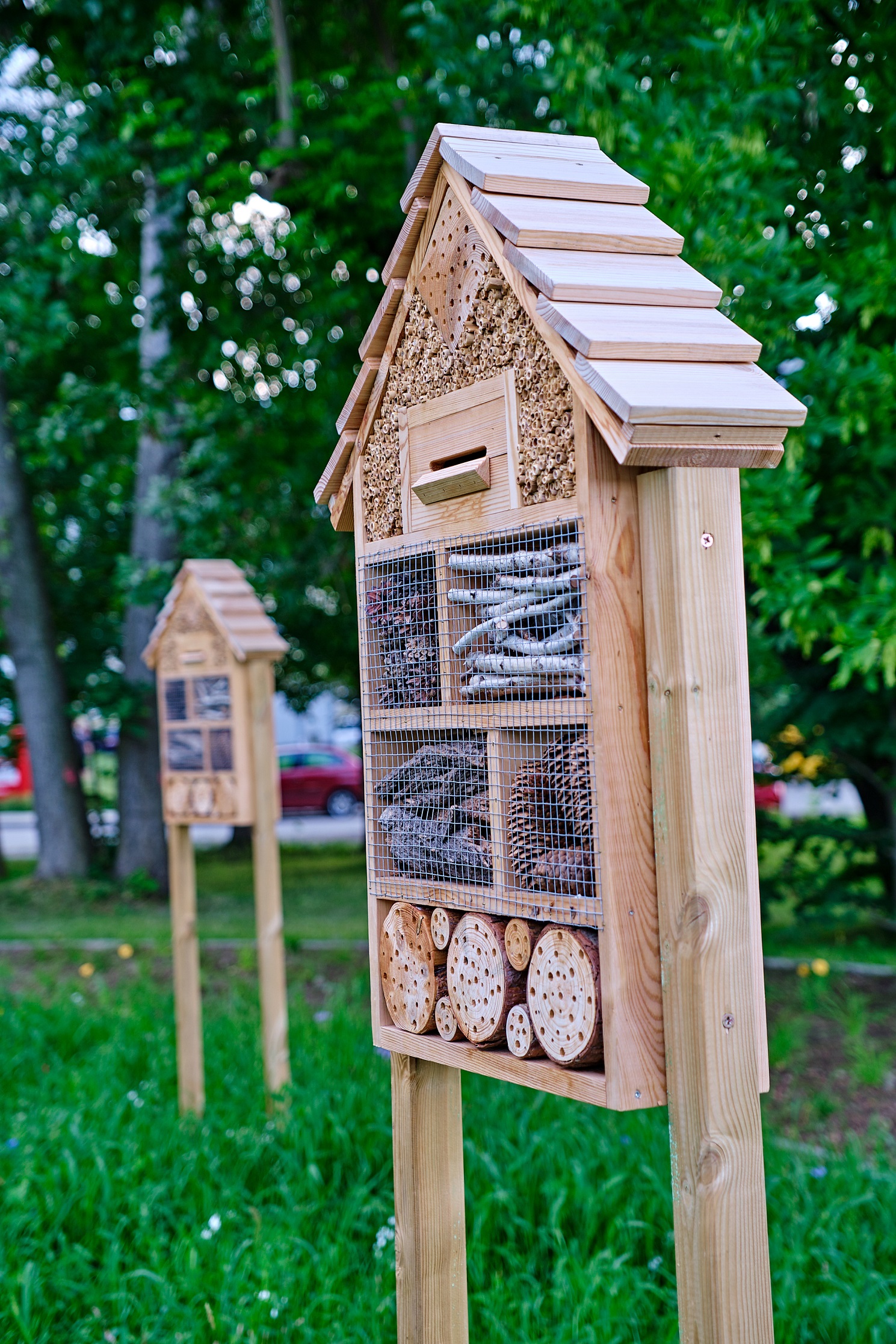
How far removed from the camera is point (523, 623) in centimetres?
206

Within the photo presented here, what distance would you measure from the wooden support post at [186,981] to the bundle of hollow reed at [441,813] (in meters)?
2.64

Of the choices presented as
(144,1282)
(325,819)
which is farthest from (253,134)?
(325,819)

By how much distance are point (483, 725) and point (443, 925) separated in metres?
0.41

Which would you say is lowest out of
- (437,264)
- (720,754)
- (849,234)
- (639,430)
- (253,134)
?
(720,754)

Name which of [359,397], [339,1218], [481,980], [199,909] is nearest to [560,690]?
[481,980]

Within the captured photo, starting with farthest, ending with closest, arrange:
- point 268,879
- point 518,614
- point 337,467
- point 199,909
→ point 199,909, point 268,879, point 337,467, point 518,614

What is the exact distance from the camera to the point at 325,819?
2339 centimetres

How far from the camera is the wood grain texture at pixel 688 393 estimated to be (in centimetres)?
170

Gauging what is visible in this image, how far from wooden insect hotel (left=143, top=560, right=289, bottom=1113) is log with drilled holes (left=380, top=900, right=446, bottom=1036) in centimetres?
228

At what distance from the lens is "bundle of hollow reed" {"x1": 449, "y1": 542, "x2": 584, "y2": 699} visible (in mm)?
1915

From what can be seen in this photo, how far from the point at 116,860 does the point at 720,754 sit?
10.2 meters

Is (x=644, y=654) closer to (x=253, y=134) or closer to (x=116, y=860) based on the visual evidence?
(x=253, y=134)

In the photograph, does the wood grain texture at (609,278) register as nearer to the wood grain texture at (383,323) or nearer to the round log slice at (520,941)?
the wood grain texture at (383,323)

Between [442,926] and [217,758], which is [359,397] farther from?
[217,758]
